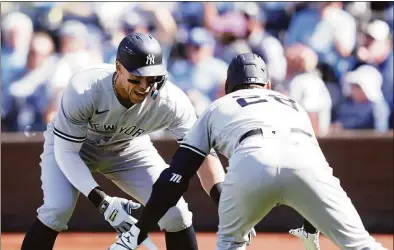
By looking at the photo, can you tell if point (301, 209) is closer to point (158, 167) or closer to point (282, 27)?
point (158, 167)

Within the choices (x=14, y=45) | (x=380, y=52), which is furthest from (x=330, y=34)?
(x=14, y=45)

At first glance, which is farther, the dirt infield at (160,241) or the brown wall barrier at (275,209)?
the brown wall barrier at (275,209)

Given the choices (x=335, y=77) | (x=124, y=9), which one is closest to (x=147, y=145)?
(x=335, y=77)

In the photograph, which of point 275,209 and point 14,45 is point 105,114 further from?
point 14,45

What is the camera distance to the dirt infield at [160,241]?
8.62 meters

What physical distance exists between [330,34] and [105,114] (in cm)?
539

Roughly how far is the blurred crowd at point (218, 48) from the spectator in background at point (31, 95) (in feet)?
0.04

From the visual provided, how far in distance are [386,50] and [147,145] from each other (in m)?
4.81

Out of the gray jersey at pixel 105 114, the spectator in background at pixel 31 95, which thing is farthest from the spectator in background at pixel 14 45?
the gray jersey at pixel 105 114

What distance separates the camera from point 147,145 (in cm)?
645

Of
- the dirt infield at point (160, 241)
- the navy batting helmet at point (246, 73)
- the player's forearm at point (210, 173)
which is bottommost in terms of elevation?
the dirt infield at point (160, 241)

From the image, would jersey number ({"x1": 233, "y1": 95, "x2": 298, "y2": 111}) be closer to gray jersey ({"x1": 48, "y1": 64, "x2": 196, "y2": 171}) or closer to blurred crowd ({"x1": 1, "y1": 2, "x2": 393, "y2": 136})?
gray jersey ({"x1": 48, "y1": 64, "x2": 196, "y2": 171})

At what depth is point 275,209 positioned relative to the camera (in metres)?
9.61

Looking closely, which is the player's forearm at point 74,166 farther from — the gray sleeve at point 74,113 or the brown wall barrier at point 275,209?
the brown wall barrier at point 275,209
